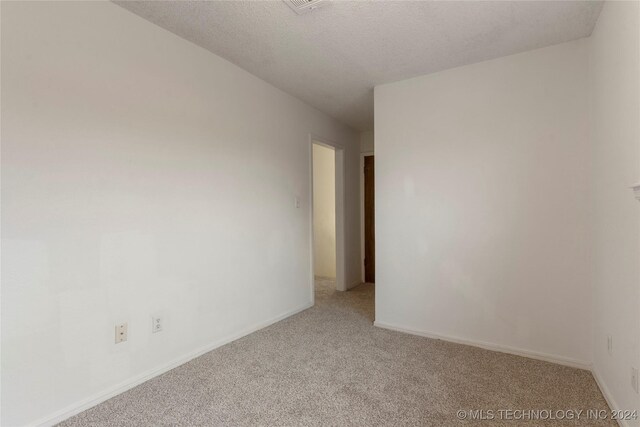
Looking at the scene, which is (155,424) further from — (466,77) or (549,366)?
(466,77)

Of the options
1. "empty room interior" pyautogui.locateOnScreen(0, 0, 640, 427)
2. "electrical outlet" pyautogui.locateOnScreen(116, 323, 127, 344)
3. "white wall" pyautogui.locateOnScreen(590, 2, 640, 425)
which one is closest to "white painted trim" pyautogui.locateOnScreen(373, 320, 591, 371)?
"empty room interior" pyautogui.locateOnScreen(0, 0, 640, 427)

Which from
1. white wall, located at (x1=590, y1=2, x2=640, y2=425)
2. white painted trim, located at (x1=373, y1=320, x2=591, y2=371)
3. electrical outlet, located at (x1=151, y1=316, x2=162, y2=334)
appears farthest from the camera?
white painted trim, located at (x1=373, y1=320, x2=591, y2=371)

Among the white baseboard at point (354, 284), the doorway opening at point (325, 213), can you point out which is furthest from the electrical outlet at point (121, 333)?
the doorway opening at point (325, 213)

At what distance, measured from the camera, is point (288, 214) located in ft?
10.9

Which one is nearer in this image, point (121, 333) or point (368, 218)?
point (121, 333)

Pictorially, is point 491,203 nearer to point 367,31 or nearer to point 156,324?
point 367,31

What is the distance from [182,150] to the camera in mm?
2240

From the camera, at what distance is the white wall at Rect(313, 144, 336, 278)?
17.2ft

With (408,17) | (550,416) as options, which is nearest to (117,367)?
(550,416)

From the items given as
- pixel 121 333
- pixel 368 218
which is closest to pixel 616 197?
pixel 121 333

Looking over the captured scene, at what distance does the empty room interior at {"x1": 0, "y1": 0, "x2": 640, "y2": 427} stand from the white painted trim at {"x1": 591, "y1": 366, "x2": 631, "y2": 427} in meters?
0.02

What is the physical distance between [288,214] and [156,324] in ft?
5.35

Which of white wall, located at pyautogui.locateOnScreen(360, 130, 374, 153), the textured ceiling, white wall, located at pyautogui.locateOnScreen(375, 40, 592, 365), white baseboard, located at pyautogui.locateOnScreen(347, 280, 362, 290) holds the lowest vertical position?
white baseboard, located at pyautogui.locateOnScreen(347, 280, 362, 290)

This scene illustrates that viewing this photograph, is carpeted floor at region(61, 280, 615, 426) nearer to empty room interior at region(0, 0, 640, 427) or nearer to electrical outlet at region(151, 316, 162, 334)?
empty room interior at region(0, 0, 640, 427)
